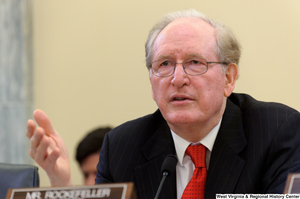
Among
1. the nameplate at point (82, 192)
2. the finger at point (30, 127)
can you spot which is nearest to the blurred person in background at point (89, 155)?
the finger at point (30, 127)

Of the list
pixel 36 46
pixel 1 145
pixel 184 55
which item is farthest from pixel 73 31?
pixel 184 55

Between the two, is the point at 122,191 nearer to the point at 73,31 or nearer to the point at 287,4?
the point at 287,4

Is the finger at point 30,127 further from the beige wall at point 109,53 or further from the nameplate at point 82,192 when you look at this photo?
the beige wall at point 109,53

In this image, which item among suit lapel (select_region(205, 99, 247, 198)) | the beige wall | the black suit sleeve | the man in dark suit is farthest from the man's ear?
the beige wall

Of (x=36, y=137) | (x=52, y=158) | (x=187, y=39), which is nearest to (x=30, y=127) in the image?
(x=36, y=137)

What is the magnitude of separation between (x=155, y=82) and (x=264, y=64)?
1.48 metres

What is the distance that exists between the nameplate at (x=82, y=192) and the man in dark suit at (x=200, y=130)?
12.0 inches

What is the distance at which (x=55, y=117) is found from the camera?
333 centimetres

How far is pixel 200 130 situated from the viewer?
5.03 ft

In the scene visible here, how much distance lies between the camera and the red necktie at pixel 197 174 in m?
1.39

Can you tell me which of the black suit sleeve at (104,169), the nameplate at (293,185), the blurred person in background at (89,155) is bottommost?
the blurred person in background at (89,155)

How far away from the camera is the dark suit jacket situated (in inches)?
54.0

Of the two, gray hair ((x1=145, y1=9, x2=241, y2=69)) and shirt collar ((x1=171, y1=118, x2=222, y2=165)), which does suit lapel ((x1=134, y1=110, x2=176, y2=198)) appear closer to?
shirt collar ((x1=171, y1=118, x2=222, y2=165))

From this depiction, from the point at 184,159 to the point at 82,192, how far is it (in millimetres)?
680
